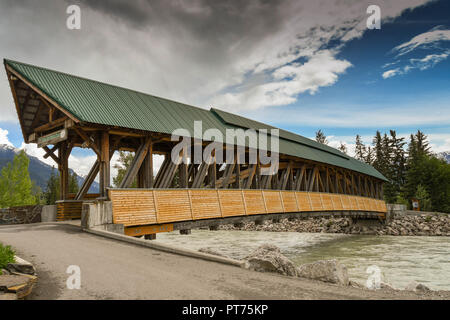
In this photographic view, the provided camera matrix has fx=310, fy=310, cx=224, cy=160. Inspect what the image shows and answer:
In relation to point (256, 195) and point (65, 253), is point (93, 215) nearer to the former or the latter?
point (65, 253)

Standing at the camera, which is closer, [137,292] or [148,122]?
[137,292]

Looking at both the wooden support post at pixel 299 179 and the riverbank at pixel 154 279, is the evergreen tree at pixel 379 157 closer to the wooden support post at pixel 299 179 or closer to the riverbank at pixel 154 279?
the wooden support post at pixel 299 179

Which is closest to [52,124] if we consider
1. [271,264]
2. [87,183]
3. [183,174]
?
[87,183]

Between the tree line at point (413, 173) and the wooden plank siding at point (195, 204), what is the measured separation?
127 ft

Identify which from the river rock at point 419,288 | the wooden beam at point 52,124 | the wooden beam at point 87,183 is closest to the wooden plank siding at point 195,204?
the wooden beam at point 52,124

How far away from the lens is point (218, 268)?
630 centimetres

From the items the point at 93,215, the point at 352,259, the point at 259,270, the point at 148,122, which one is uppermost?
the point at 148,122

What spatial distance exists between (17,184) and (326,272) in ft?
131

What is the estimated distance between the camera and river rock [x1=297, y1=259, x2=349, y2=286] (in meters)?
6.28

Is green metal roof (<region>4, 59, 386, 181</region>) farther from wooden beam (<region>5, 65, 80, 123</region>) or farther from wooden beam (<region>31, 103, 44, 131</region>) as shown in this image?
wooden beam (<region>31, 103, 44, 131</region>)

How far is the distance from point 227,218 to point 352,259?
9021mm
